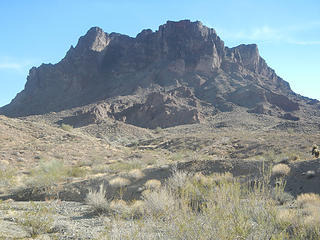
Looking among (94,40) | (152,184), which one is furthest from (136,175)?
(94,40)

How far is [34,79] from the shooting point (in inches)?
4988

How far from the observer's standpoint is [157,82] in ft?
336

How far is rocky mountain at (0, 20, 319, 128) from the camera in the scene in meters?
82.2

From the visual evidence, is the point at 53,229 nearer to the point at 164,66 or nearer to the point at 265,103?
the point at 265,103

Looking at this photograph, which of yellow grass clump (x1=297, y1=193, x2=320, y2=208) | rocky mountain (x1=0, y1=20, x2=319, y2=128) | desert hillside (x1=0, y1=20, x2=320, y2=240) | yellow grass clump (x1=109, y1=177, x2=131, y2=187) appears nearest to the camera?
desert hillside (x1=0, y1=20, x2=320, y2=240)

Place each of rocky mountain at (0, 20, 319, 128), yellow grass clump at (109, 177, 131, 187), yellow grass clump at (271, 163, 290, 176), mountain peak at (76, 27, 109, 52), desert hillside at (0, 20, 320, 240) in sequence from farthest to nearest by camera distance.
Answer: mountain peak at (76, 27, 109, 52), rocky mountain at (0, 20, 319, 128), yellow grass clump at (109, 177, 131, 187), yellow grass clump at (271, 163, 290, 176), desert hillside at (0, 20, 320, 240)

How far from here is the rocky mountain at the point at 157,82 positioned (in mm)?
82188

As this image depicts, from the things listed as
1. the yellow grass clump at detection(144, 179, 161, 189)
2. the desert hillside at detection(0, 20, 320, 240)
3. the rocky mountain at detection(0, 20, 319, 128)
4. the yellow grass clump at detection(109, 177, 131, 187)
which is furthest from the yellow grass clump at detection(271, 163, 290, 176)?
the rocky mountain at detection(0, 20, 319, 128)

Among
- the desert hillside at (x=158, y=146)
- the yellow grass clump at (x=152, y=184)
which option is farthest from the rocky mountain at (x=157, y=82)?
the yellow grass clump at (x=152, y=184)

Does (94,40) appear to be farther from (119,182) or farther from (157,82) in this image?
(119,182)

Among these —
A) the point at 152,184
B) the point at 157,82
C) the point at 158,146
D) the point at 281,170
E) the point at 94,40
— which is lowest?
the point at 158,146

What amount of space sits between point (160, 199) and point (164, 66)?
104 m

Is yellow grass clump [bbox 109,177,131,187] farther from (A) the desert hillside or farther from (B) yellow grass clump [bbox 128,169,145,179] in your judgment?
(B) yellow grass clump [bbox 128,169,145,179]

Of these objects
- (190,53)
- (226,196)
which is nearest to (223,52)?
(190,53)
